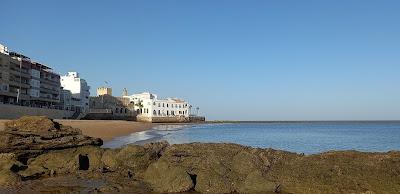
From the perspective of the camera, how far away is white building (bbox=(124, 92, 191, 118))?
15200cm

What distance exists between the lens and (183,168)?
53.9 ft

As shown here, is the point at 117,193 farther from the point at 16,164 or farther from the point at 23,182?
the point at 16,164

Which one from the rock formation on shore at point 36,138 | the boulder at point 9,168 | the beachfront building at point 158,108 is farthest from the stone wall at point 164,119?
the boulder at point 9,168

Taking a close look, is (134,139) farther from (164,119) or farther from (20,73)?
(164,119)

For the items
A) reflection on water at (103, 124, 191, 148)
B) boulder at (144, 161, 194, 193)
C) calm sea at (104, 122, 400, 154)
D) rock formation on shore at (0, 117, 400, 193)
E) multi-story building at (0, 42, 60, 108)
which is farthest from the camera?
multi-story building at (0, 42, 60, 108)

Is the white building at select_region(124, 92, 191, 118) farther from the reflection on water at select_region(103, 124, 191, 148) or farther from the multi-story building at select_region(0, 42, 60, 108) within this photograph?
the reflection on water at select_region(103, 124, 191, 148)

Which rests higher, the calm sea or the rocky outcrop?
the rocky outcrop

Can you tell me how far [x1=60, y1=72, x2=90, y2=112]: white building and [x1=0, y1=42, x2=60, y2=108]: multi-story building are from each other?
9908mm

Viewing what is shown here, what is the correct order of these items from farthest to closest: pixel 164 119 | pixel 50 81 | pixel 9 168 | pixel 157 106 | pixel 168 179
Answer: pixel 157 106
pixel 164 119
pixel 50 81
pixel 9 168
pixel 168 179

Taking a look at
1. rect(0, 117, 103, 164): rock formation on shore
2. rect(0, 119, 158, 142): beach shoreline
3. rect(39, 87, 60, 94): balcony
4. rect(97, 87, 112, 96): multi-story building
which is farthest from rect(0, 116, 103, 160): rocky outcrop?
rect(97, 87, 112, 96): multi-story building

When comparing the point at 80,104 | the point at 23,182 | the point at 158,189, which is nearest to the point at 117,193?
the point at 158,189

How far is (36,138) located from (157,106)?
13399 cm

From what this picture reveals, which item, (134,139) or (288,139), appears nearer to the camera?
(134,139)

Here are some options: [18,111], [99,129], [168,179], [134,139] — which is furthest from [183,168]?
[18,111]
